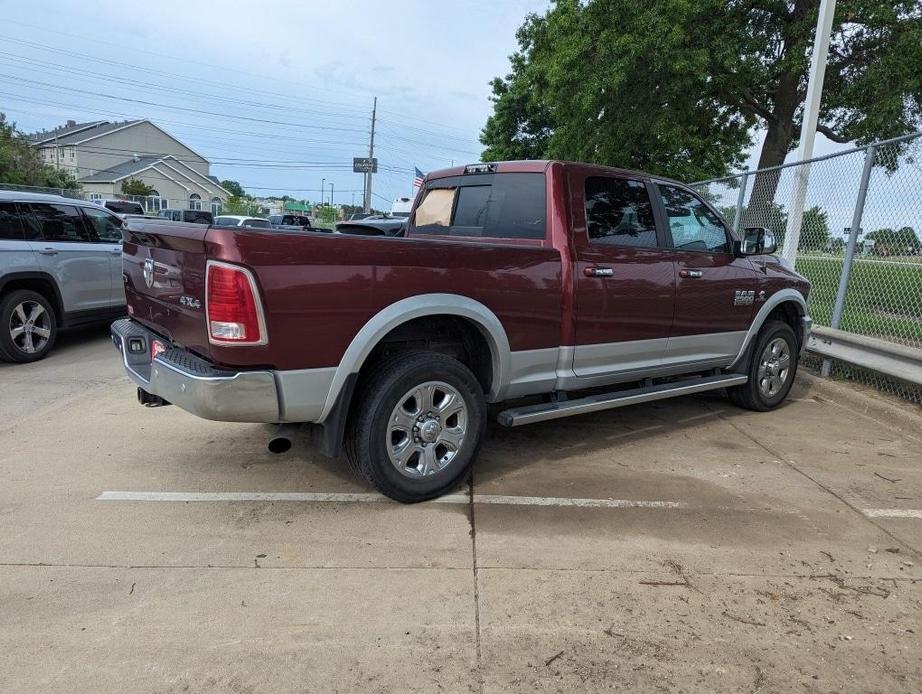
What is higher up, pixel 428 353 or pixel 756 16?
pixel 756 16

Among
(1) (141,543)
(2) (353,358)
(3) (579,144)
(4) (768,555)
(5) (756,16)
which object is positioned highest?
(5) (756,16)

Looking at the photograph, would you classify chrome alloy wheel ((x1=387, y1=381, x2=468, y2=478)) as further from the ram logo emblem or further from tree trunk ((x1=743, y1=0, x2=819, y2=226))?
tree trunk ((x1=743, y1=0, x2=819, y2=226))

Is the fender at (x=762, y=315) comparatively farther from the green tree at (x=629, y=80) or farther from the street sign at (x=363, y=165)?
the street sign at (x=363, y=165)

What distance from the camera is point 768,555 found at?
10.8ft

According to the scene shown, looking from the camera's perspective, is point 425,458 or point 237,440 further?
point 237,440

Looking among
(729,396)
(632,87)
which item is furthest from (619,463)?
(632,87)

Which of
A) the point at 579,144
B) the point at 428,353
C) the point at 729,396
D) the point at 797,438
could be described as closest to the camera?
the point at 428,353

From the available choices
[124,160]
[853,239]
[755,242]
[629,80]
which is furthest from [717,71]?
[124,160]

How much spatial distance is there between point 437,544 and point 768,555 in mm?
1718

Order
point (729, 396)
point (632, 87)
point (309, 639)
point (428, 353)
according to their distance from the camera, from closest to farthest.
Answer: point (309, 639) < point (428, 353) < point (729, 396) < point (632, 87)

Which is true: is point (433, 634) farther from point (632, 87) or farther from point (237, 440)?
point (632, 87)

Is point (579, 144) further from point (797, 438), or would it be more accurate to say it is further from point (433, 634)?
point (433, 634)

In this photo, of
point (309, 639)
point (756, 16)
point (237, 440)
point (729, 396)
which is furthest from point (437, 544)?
point (756, 16)

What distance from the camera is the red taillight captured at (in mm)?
2975
